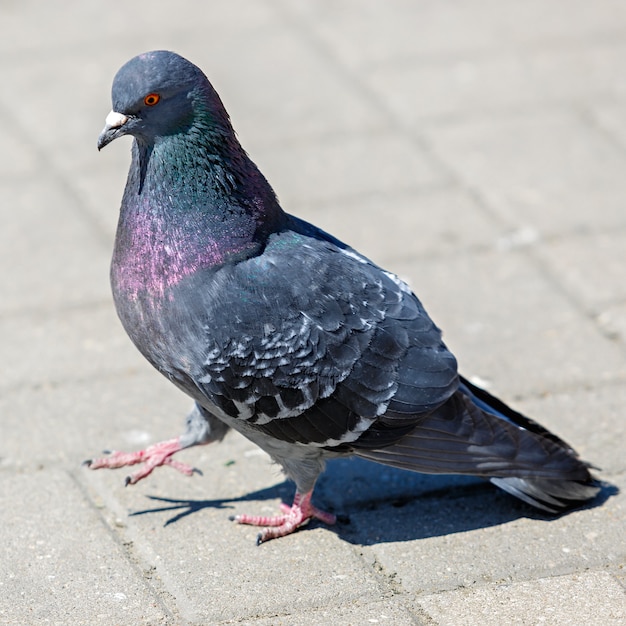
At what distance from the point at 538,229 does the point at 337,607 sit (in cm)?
309

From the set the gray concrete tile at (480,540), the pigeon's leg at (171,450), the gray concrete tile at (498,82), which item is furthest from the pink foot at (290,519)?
the gray concrete tile at (498,82)

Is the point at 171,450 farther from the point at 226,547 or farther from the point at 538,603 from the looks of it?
the point at 538,603

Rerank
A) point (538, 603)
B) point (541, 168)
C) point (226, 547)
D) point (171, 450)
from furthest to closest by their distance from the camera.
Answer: point (541, 168)
point (171, 450)
point (226, 547)
point (538, 603)

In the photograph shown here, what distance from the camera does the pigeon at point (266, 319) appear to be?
3992 mm

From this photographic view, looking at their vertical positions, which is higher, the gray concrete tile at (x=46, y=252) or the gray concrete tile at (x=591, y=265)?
the gray concrete tile at (x=46, y=252)

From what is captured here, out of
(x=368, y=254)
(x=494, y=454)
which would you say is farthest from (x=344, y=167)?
(x=494, y=454)

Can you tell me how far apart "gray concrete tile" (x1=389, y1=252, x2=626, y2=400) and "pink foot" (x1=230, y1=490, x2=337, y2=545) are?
1.22 meters

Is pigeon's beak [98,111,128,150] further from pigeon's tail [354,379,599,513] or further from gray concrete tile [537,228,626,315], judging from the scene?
gray concrete tile [537,228,626,315]

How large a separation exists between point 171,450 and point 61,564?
2.12ft

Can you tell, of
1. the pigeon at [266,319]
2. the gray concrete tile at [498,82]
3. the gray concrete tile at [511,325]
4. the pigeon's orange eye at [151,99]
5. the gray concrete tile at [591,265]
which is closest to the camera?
the pigeon's orange eye at [151,99]

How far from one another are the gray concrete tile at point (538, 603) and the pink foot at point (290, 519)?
0.61 metres

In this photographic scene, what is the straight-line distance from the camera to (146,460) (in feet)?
15.3

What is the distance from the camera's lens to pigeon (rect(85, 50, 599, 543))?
3.99 metres

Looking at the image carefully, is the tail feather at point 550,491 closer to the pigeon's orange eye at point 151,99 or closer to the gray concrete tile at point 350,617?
the gray concrete tile at point 350,617
